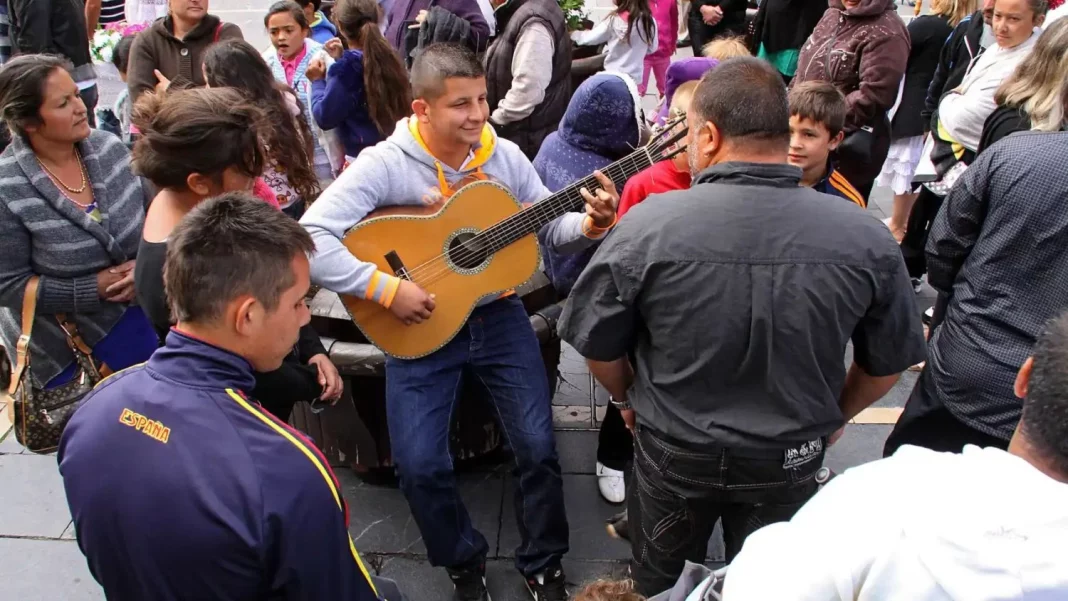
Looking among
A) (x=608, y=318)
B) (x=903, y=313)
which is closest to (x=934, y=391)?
(x=903, y=313)

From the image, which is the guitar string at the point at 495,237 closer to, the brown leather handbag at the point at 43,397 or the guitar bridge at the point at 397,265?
the guitar bridge at the point at 397,265

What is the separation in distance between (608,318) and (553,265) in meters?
1.34

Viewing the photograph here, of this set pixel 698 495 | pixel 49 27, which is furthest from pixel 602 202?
pixel 49 27

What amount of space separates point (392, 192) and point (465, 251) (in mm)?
334

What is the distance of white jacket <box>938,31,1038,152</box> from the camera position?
3941 mm

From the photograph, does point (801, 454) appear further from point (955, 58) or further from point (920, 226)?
point (955, 58)

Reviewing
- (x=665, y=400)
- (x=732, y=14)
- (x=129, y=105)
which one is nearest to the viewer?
(x=665, y=400)

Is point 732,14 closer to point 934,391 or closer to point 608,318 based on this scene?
point 934,391

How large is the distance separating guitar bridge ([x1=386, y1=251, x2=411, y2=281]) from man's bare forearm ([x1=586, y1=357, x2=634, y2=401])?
0.82 metres

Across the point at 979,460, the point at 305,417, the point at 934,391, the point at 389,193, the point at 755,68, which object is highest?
the point at 755,68

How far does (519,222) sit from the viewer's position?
2.89 metres

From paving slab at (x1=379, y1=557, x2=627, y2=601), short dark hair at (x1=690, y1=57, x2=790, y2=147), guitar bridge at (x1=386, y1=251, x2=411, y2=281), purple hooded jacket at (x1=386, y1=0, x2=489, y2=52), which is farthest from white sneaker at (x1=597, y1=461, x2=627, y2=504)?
purple hooded jacket at (x1=386, y1=0, x2=489, y2=52)

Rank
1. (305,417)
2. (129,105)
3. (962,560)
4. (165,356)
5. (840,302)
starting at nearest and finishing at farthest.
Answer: (962,560)
(165,356)
(840,302)
(305,417)
(129,105)

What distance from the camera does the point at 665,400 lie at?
2115 mm
